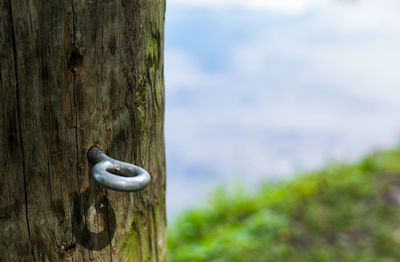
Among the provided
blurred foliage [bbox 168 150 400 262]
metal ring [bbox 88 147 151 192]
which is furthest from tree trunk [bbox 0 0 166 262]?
blurred foliage [bbox 168 150 400 262]

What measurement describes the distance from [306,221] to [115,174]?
11.4 feet

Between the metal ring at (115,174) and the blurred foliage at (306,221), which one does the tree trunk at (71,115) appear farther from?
the blurred foliage at (306,221)

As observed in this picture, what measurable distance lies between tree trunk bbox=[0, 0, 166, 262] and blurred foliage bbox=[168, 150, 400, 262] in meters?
2.74

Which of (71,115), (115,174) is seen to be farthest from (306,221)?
(71,115)

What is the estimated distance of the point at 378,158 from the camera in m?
5.55

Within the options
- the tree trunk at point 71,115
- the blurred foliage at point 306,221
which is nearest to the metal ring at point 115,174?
the tree trunk at point 71,115

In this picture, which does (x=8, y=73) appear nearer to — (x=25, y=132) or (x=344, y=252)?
(x=25, y=132)

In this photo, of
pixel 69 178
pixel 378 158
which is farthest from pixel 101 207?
pixel 378 158

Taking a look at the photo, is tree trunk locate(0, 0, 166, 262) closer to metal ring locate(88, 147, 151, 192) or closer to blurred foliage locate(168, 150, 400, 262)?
metal ring locate(88, 147, 151, 192)

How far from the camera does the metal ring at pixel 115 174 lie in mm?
1058

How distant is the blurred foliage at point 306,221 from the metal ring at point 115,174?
2.84 metres

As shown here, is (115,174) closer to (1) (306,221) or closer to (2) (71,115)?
(2) (71,115)

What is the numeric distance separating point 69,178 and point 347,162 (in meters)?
4.77

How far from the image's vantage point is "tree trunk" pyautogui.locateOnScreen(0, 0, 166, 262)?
106 centimetres
